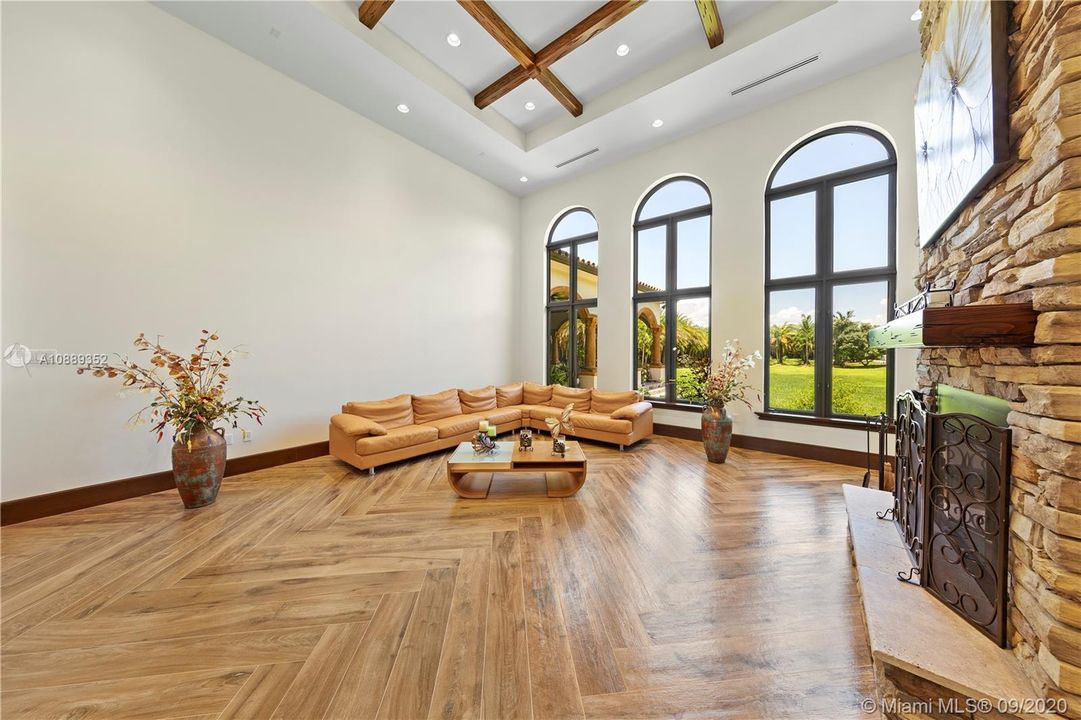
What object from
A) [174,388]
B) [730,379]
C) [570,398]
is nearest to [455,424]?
[570,398]

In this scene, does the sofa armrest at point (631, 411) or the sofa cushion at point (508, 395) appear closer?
the sofa armrest at point (631, 411)

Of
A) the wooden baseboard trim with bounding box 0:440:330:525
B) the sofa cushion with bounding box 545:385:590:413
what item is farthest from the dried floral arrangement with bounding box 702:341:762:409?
the wooden baseboard trim with bounding box 0:440:330:525

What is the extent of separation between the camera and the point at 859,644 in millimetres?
1620

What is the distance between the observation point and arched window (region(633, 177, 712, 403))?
5.27 m

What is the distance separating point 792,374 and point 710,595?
3.63m

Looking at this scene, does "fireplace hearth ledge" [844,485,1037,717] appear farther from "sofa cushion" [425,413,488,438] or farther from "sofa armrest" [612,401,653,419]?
"sofa cushion" [425,413,488,438]

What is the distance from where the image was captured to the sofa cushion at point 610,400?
5.32 meters

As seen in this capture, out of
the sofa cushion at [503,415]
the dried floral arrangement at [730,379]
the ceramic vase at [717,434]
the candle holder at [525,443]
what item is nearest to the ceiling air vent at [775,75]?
the dried floral arrangement at [730,379]

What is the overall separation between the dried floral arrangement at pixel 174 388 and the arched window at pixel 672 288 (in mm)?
5265

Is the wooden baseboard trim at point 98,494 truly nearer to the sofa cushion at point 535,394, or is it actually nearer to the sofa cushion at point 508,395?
the sofa cushion at point 508,395

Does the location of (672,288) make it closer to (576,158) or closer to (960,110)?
(576,158)

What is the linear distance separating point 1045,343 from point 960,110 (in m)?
Result: 1.21

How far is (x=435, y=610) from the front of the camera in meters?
1.83

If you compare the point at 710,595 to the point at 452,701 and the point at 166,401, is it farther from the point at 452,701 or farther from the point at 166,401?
the point at 166,401
